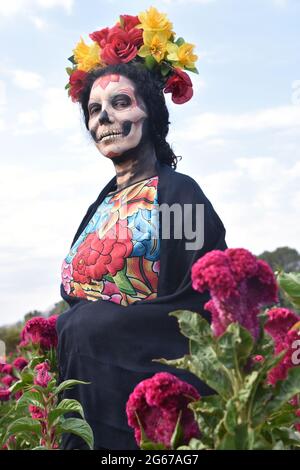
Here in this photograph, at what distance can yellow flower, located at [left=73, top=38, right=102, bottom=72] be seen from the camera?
3.94 m

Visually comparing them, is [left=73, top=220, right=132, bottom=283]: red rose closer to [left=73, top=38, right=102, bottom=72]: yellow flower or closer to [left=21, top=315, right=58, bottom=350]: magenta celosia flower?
[left=21, top=315, right=58, bottom=350]: magenta celosia flower

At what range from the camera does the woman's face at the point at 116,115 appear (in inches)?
145

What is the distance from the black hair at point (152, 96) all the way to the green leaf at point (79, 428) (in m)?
1.60

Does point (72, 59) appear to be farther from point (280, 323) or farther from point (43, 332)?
point (280, 323)

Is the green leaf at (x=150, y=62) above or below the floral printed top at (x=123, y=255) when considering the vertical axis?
above

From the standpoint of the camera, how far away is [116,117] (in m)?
3.69

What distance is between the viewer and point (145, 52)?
3.86 metres

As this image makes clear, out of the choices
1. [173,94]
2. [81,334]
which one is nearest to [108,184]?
[173,94]

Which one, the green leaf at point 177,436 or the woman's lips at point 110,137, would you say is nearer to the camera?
the green leaf at point 177,436

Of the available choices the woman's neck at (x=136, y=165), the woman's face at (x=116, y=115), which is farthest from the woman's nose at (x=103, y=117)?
the woman's neck at (x=136, y=165)

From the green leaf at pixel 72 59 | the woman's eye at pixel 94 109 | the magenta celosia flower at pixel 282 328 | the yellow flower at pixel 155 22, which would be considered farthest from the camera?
the green leaf at pixel 72 59

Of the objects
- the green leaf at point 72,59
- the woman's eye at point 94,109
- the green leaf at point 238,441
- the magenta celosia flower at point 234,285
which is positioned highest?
the green leaf at point 72,59

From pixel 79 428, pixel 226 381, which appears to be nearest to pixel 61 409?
pixel 79 428

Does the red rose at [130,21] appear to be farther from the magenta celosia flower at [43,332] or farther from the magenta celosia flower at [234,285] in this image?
the magenta celosia flower at [234,285]
